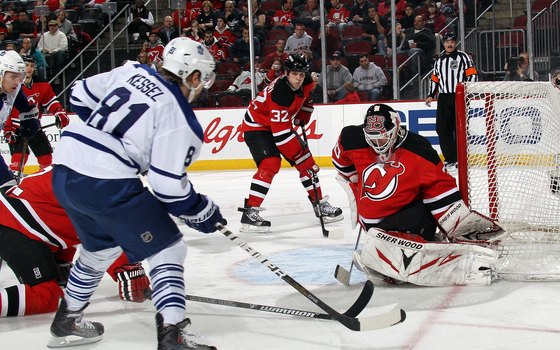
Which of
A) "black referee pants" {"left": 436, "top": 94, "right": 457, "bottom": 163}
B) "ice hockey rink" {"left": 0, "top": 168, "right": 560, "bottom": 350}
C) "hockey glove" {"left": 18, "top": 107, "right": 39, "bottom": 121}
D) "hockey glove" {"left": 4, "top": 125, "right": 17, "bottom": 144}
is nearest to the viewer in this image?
"ice hockey rink" {"left": 0, "top": 168, "right": 560, "bottom": 350}

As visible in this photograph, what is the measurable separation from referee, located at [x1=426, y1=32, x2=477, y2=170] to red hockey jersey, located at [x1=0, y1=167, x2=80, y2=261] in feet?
16.2

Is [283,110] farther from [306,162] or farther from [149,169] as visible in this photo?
[149,169]

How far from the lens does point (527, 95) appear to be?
13.9 ft

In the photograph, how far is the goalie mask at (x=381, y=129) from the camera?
12.2 ft

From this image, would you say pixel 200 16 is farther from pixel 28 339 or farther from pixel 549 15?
pixel 28 339

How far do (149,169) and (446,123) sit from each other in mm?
5480

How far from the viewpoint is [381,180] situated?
3824 mm

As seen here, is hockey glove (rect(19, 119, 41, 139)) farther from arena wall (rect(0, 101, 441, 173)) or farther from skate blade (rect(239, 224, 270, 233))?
arena wall (rect(0, 101, 441, 173))

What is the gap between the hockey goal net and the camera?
411 centimetres

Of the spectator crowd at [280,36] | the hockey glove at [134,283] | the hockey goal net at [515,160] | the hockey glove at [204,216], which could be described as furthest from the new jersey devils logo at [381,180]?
the spectator crowd at [280,36]

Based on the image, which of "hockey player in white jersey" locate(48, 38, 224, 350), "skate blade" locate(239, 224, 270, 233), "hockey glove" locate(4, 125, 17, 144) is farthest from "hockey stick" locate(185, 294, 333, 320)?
"hockey glove" locate(4, 125, 17, 144)

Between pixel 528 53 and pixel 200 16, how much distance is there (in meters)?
3.90

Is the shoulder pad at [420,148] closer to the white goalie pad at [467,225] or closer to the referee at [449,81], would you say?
the white goalie pad at [467,225]

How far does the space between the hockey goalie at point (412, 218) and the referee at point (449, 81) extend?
394 cm
